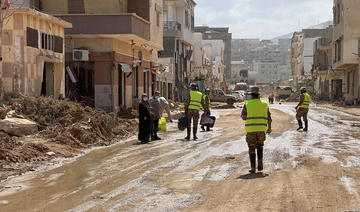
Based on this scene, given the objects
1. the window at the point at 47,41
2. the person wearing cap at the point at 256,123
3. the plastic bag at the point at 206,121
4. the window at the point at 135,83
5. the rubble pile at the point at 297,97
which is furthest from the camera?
the rubble pile at the point at 297,97

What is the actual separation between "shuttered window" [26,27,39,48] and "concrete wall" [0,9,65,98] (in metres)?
0.11

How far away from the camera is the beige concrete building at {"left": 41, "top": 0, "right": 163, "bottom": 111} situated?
85.8ft

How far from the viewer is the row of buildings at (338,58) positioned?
49.7 meters

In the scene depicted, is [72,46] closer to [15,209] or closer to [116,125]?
[116,125]

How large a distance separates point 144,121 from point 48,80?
20.1 feet

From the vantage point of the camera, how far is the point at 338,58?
5559cm

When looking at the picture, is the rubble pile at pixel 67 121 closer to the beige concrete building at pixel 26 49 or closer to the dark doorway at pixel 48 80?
the beige concrete building at pixel 26 49

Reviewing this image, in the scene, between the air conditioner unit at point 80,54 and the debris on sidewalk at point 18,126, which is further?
the air conditioner unit at point 80,54

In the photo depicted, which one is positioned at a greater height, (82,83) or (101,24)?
(101,24)

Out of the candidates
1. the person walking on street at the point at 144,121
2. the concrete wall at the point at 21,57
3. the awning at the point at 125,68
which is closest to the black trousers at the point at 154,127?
the person walking on street at the point at 144,121

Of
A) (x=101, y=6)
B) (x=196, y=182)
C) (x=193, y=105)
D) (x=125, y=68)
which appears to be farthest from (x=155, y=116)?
(x=101, y=6)

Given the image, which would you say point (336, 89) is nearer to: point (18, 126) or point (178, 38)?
point (178, 38)

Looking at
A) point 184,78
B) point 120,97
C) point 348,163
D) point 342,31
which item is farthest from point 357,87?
point 348,163

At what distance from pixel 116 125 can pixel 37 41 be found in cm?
417
